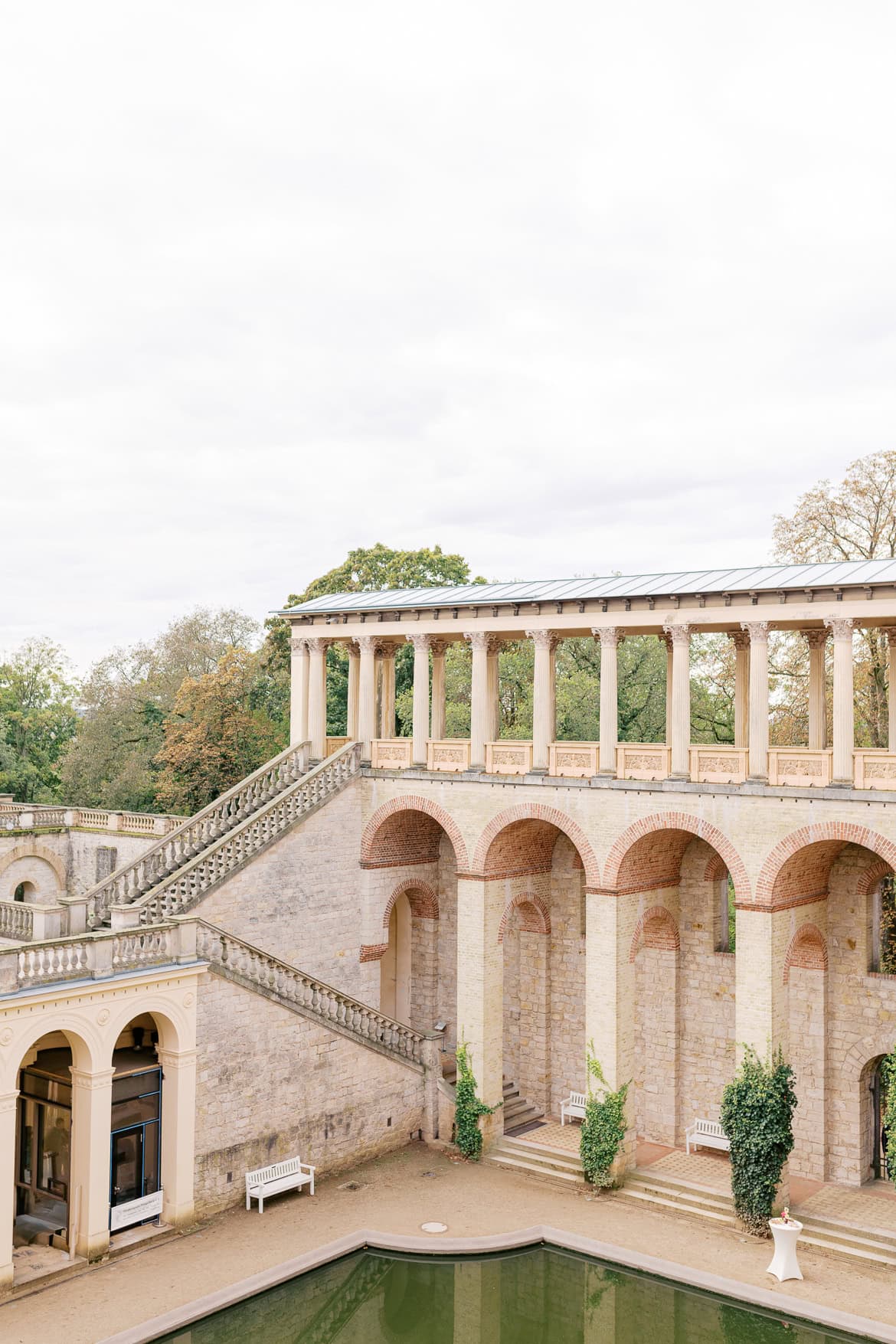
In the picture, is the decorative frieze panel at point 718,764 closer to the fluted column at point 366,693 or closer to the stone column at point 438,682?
the stone column at point 438,682

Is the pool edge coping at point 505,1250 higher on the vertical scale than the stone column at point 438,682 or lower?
lower

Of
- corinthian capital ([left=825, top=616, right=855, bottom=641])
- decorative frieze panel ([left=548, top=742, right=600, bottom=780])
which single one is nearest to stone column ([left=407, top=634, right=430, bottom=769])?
decorative frieze panel ([left=548, top=742, right=600, bottom=780])

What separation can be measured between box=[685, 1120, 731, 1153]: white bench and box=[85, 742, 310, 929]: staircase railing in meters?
13.0

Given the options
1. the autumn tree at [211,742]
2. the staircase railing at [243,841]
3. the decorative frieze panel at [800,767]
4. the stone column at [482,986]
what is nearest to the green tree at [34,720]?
the autumn tree at [211,742]

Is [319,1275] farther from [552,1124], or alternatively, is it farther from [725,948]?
[725,948]

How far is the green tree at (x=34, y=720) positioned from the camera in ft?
190

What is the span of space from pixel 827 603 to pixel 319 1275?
15.9m

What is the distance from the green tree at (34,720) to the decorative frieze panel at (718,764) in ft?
133

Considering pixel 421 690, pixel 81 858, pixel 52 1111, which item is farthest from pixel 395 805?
pixel 81 858

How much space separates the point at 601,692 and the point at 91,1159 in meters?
13.9

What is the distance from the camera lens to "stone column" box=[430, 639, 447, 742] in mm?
30734

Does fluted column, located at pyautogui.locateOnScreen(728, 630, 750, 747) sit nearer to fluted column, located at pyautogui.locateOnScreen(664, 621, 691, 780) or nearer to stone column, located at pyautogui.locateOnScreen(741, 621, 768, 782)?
fluted column, located at pyautogui.locateOnScreen(664, 621, 691, 780)

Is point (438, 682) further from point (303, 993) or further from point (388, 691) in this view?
point (303, 993)

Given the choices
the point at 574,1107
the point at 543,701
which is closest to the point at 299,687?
the point at 543,701
